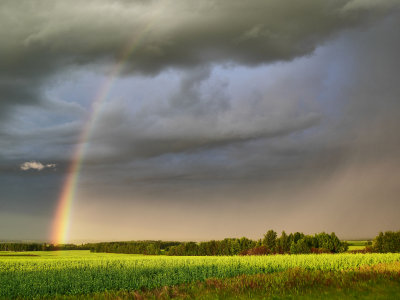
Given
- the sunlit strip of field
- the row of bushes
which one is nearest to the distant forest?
the row of bushes

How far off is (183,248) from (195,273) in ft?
331

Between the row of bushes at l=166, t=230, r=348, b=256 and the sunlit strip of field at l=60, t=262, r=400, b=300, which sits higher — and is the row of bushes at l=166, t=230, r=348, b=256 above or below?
below

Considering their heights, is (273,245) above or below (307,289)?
below

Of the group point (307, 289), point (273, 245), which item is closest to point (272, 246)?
point (273, 245)

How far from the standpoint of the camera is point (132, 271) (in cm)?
3744

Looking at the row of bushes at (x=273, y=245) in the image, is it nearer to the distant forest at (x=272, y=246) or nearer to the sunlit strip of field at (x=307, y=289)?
the distant forest at (x=272, y=246)

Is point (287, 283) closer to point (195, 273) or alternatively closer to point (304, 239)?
point (195, 273)

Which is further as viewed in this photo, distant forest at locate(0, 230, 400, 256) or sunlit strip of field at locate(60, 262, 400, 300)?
distant forest at locate(0, 230, 400, 256)

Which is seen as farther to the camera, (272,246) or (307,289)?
(272,246)

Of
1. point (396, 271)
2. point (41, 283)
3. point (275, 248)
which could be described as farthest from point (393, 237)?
point (41, 283)

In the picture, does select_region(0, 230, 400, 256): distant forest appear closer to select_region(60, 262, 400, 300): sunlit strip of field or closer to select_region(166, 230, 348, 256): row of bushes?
select_region(166, 230, 348, 256): row of bushes

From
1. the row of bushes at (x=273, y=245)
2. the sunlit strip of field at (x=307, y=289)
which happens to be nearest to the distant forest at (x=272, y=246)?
the row of bushes at (x=273, y=245)

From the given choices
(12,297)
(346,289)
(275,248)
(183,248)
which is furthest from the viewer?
(183,248)

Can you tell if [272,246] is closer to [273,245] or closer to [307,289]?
[273,245]
